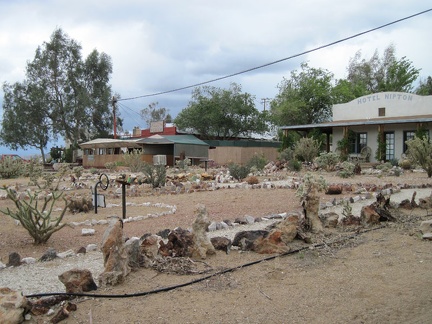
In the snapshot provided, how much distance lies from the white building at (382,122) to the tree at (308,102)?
10248 mm

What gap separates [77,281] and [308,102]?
40.8 meters

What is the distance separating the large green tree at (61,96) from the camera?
160ft

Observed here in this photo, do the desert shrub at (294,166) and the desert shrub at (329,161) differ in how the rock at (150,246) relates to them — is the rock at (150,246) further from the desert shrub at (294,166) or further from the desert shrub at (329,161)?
the desert shrub at (294,166)

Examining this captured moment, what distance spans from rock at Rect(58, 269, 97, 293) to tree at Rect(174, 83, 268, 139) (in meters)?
43.5

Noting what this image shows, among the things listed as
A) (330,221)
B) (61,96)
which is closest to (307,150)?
(330,221)

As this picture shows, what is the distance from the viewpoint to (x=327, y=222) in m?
7.65

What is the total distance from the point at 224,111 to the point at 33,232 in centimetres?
4247

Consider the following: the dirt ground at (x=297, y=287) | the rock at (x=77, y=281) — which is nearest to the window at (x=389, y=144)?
the dirt ground at (x=297, y=287)

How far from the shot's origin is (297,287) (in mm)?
4637

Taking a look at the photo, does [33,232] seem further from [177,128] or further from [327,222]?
[177,128]

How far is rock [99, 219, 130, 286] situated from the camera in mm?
4633

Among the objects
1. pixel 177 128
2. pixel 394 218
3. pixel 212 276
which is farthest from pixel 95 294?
pixel 177 128

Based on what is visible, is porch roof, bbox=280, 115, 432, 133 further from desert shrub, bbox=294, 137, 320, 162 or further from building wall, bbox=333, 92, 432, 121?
desert shrub, bbox=294, 137, 320, 162

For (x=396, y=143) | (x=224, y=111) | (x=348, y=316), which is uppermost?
(x=224, y=111)
